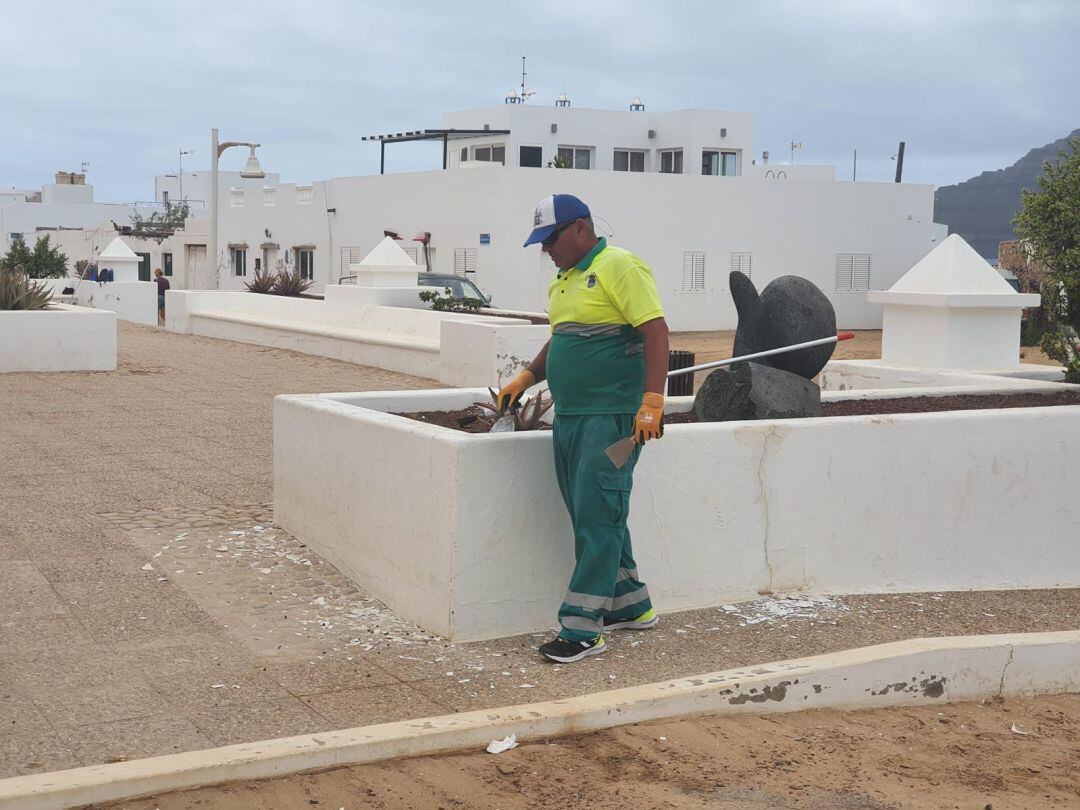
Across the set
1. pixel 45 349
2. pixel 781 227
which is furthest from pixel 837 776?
pixel 781 227

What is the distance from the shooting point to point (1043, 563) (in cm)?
720

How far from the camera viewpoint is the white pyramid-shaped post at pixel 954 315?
1124 centimetres

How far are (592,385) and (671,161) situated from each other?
136 ft

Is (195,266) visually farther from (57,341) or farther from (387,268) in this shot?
(57,341)

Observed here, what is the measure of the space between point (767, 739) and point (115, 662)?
2.53 m

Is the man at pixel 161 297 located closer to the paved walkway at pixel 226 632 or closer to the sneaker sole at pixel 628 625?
the paved walkway at pixel 226 632

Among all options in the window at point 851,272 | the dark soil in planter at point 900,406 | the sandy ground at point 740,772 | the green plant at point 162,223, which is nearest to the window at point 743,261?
the window at point 851,272

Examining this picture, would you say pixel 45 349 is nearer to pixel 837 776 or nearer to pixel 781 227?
pixel 837 776

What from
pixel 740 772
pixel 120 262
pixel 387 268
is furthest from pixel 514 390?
pixel 120 262

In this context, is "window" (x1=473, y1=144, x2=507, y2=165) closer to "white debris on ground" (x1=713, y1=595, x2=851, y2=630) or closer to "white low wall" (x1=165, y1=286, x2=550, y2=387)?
"white low wall" (x1=165, y1=286, x2=550, y2=387)

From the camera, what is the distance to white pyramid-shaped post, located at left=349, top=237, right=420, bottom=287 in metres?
21.7

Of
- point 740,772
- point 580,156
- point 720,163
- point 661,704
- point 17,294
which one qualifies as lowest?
point 740,772

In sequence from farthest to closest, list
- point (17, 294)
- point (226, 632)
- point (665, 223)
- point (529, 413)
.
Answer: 1. point (665, 223)
2. point (17, 294)
3. point (529, 413)
4. point (226, 632)

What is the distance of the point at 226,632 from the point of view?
5617mm
